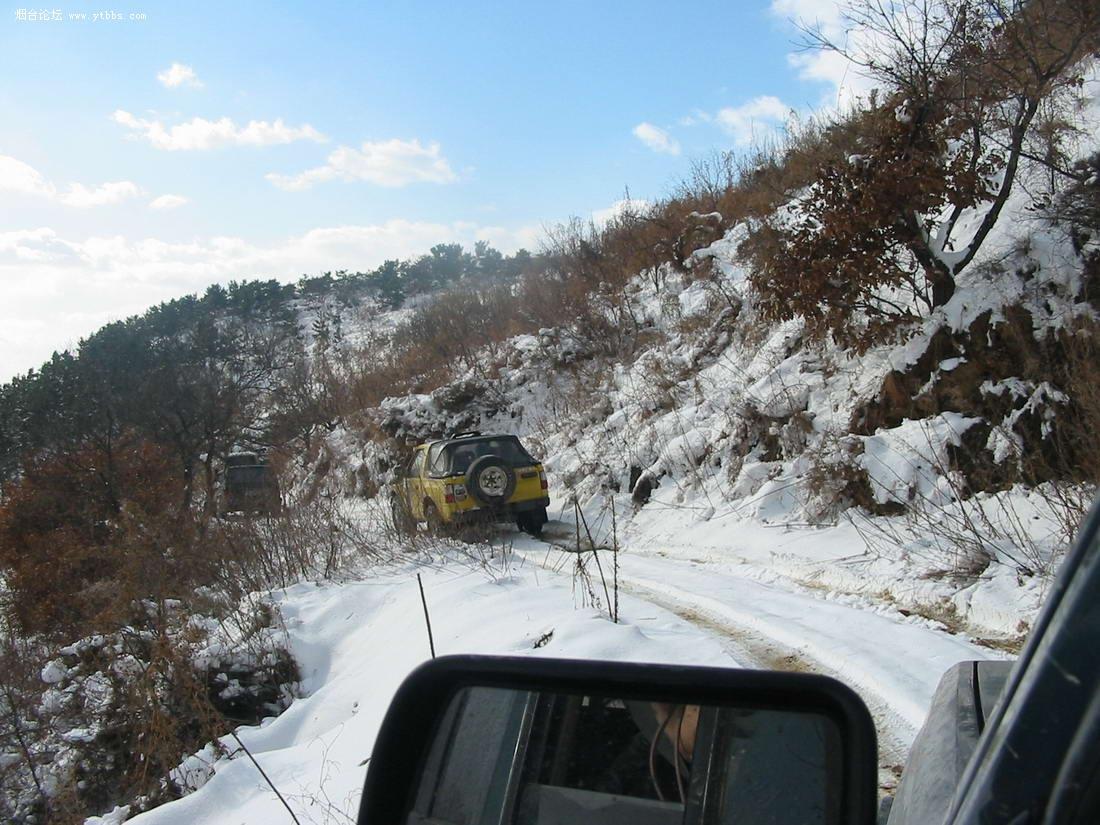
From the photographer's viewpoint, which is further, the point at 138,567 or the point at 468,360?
the point at 468,360

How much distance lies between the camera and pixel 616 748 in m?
1.66

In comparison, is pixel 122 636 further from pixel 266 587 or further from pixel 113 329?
pixel 113 329

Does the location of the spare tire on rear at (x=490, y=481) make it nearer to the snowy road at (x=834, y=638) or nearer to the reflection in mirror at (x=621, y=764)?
the snowy road at (x=834, y=638)

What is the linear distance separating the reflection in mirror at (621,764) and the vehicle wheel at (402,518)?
35.3ft

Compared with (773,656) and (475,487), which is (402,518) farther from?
(773,656)

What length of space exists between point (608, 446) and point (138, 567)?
334 inches

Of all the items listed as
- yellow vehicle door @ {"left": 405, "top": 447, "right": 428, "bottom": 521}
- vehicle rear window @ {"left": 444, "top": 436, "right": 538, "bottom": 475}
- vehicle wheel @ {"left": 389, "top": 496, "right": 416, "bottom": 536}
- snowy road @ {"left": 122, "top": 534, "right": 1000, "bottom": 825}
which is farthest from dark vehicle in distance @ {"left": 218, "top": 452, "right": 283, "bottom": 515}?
snowy road @ {"left": 122, "top": 534, "right": 1000, "bottom": 825}

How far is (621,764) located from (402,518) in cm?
1189

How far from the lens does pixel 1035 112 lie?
9.36 m

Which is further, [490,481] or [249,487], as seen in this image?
[249,487]

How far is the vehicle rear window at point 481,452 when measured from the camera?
13.4 metres

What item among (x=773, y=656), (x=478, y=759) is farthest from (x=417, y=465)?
(x=478, y=759)

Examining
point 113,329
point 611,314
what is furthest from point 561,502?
point 113,329

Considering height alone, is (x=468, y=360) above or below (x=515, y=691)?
above
